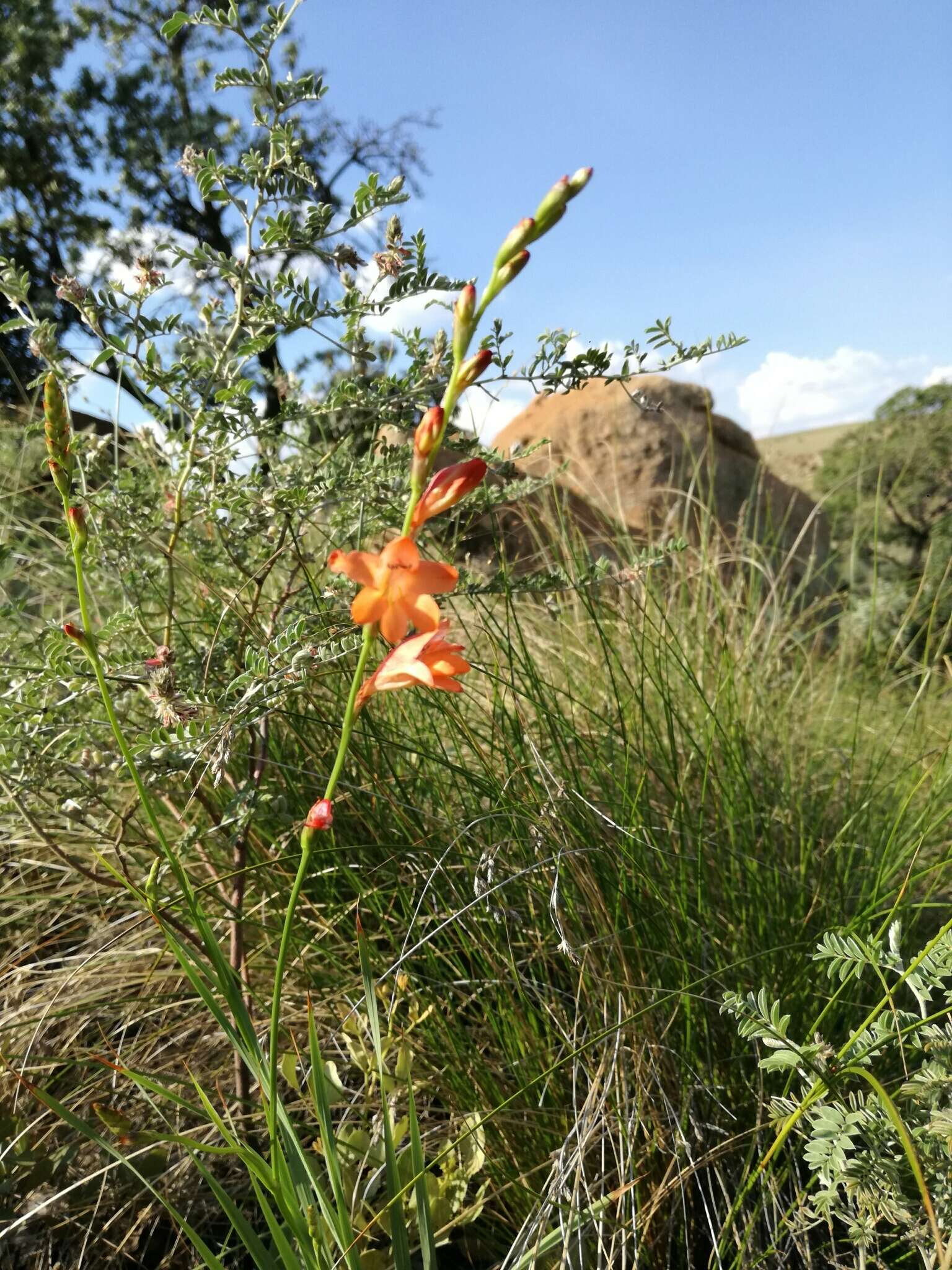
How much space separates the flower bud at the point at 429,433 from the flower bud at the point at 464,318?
0.14 ft

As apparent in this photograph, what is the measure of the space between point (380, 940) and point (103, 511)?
0.85 metres

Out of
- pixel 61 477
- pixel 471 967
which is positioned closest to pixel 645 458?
pixel 471 967

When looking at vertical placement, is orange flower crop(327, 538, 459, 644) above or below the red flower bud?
above

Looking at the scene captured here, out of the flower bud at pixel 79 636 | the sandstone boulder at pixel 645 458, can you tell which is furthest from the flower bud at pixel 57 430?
the sandstone boulder at pixel 645 458

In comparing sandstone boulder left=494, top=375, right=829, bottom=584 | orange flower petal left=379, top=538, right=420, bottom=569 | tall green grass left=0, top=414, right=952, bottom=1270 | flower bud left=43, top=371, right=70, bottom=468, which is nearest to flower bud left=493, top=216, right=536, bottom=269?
orange flower petal left=379, top=538, right=420, bottom=569

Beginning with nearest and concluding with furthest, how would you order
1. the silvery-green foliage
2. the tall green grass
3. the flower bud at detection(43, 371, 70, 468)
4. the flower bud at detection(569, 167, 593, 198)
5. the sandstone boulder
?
1. the flower bud at detection(569, 167, 593, 198)
2. the flower bud at detection(43, 371, 70, 468)
3. the silvery-green foliage
4. the tall green grass
5. the sandstone boulder

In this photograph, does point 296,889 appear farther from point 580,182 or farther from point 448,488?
point 580,182

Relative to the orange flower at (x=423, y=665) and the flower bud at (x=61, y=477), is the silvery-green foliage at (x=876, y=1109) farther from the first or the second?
the flower bud at (x=61, y=477)

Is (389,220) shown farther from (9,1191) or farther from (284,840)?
(9,1191)

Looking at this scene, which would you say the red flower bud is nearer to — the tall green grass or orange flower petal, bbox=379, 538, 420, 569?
orange flower petal, bbox=379, 538, 420, 569

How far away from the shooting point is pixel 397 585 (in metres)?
0.68

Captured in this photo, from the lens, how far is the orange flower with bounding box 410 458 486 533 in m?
0.68

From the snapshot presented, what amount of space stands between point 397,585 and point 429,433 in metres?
0.11

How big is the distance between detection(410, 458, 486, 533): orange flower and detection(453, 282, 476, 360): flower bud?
3.2 inches
